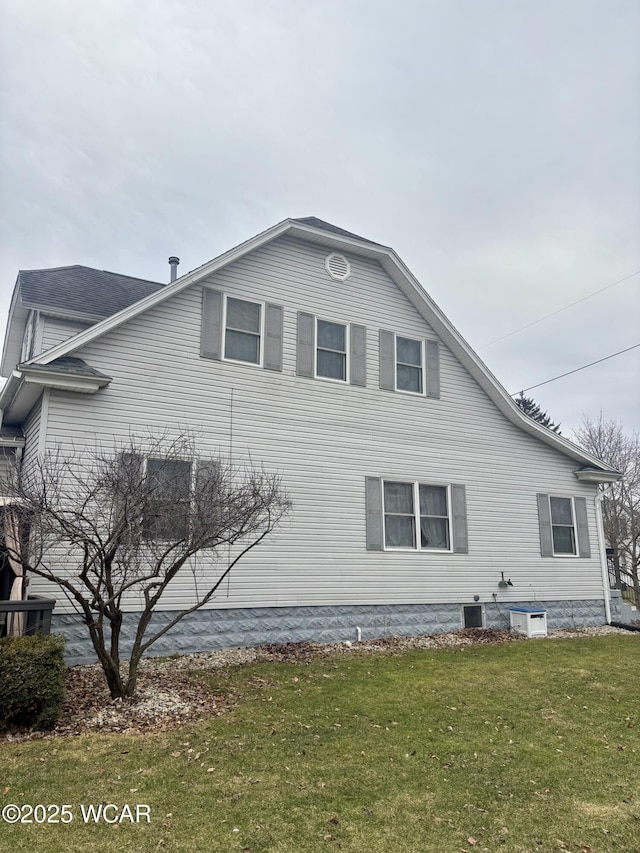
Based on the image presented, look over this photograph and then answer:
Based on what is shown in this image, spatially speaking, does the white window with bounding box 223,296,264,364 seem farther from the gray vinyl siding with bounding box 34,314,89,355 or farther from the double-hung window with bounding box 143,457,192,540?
the double-hung window with bounding box 143,457,192,540

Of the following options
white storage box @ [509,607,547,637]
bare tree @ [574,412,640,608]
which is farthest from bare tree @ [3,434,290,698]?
bare tree @ [574,412,640,608]

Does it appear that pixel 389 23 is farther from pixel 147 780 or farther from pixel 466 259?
pixel 147 780

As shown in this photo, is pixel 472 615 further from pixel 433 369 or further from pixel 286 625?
pixel 433 369

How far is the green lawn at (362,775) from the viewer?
368 centimetres

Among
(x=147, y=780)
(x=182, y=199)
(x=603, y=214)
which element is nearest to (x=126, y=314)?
(x=147, y=780)

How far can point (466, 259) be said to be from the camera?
21.6 meters

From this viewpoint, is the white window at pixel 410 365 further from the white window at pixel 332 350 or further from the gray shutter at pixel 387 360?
the white window at pixel 332 350

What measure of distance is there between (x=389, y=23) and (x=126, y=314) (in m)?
7.97

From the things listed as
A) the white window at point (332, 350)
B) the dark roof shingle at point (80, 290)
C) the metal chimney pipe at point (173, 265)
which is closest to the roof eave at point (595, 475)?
the white window at point (332, 350)

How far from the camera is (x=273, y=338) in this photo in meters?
11.0

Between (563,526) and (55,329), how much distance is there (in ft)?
38.8

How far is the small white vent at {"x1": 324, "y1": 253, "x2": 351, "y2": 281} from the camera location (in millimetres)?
11901

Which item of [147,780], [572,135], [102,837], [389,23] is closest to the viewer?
[102,837]

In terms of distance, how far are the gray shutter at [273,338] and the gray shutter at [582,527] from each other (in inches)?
323
